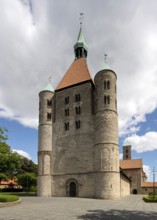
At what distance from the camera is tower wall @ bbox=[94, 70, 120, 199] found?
37156 mm

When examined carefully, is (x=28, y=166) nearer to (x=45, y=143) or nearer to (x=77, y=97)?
(x=45, y=143)

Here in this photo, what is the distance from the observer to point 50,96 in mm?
49938

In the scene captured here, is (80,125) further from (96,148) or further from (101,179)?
(101,179)

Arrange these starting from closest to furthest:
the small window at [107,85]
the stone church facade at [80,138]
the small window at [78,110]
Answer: the stone church facade at [80,138] → the small window at [107,85] → the small window at [78,110]

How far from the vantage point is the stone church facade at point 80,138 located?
38.4 meters

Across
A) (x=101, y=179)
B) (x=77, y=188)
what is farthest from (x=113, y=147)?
(x=77, y=188)

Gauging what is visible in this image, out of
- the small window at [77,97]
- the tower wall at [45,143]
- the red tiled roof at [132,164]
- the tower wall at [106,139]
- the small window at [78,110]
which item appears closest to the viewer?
the tower wall at [106,139]

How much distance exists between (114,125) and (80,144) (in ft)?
24.1

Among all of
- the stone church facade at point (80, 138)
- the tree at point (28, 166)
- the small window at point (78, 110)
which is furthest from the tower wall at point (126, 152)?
the small window at point (78, 110)

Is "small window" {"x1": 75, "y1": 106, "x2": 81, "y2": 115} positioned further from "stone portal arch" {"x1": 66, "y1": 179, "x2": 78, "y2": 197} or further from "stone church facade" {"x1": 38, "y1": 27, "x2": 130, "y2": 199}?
"stone portal arch" {"x1": 66, "y1": 179, "x2": 78, "y2": 197}

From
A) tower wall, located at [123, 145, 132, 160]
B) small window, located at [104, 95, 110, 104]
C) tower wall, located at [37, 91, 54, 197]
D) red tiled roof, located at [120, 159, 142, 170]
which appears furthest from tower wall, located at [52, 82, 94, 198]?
tower wall, located at [123, 145, 132, 160]

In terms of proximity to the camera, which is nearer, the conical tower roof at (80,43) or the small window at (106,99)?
the small window at (106,99)

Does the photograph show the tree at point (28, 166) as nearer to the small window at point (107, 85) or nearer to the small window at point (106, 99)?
the small window at point (106, 99)

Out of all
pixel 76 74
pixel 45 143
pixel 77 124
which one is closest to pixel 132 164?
pixel 77 124
